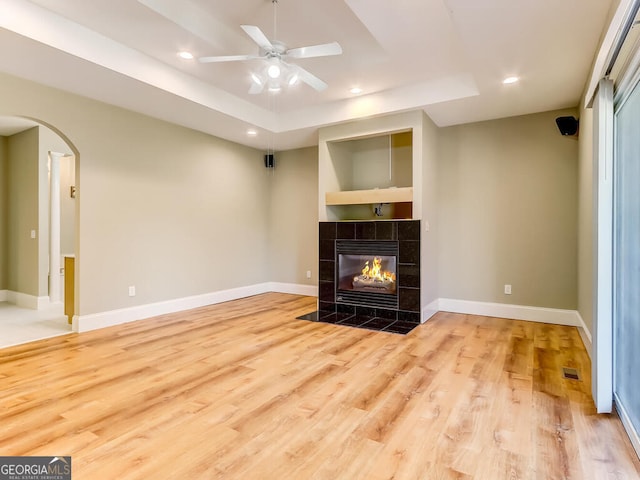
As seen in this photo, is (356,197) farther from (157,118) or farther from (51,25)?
(51,25)

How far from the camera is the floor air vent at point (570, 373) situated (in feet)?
8.73

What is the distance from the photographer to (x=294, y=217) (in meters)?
6.28

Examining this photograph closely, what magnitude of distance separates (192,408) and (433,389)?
161 centimetres

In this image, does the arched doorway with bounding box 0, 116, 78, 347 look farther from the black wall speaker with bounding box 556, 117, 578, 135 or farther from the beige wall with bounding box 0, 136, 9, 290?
the black wall speaker with bounding box 556, 117, 578, 135

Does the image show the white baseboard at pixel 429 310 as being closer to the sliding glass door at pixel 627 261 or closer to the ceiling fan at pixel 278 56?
the sliding glass door at pixel 627 261

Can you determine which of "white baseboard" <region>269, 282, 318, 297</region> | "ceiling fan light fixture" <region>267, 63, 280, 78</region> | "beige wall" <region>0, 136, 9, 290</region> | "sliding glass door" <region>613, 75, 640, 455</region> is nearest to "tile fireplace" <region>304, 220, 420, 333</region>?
"white baseboard" <region>269, 282, 318, 297</region>

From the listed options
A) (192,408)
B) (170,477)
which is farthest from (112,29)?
(170,477)

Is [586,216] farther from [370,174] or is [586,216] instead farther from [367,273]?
[370,174]

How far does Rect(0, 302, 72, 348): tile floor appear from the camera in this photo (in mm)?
3651

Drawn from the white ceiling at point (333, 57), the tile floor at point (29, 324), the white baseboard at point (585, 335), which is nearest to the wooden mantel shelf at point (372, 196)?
the white ceiling at point (333, 57)

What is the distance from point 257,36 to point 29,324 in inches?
166

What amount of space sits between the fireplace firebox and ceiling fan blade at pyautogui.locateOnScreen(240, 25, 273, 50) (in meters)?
2.63

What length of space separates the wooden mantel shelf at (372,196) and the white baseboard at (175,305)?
1.86m

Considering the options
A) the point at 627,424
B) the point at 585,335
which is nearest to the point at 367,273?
the point at 585,335
